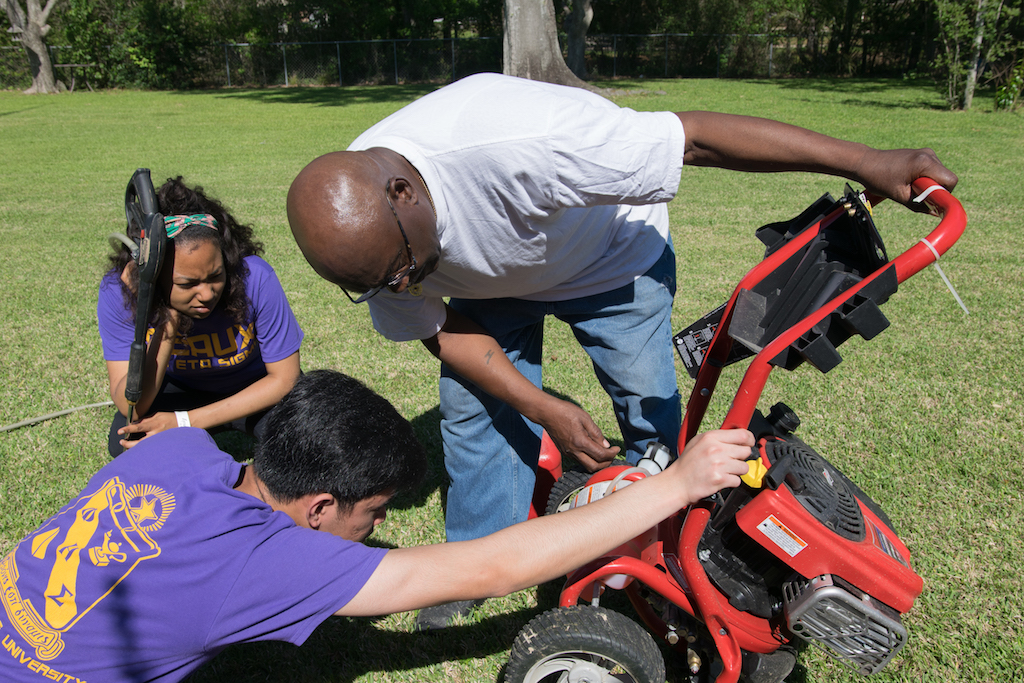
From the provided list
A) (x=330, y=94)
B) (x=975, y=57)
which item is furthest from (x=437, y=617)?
(x=330, y=94)

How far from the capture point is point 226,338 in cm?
326

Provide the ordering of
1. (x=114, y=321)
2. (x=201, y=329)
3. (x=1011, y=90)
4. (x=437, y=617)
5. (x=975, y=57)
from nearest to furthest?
1. (x=437, y=617)
2. (x=114, y=321)
3. (x=201, y=329)
4. (x=1011, y=90)
5. (x=975, y=57)

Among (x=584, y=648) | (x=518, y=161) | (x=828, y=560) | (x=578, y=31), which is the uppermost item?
(x=578, y=31)

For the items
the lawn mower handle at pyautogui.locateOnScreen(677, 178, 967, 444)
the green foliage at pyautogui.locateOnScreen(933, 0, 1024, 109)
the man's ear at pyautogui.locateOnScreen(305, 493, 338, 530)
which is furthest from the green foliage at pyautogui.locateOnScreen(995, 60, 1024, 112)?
the man's ear at pyautogui.locateOnScreen(305, 493, 338, 530)

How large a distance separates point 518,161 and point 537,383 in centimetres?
116

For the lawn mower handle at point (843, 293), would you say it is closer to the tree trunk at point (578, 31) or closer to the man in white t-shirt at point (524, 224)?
the man in white t-shirt at point (524, 224)

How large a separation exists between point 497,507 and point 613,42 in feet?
97.9

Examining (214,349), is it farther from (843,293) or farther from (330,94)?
(330,94)

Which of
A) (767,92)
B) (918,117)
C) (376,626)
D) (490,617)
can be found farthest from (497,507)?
(767,92)

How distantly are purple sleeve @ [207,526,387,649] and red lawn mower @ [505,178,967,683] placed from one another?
2.25ft

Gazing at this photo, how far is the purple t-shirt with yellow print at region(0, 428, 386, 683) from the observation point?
160 centimetres

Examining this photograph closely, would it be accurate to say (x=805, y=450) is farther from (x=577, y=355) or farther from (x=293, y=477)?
(x=577, y=355)

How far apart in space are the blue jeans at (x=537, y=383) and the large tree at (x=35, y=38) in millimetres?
29317

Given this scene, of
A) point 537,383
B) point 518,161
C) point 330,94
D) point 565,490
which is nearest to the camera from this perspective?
point 518,161
